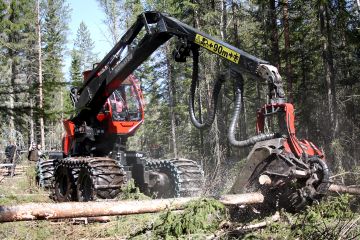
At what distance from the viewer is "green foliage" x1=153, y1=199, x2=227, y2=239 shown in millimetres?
5480

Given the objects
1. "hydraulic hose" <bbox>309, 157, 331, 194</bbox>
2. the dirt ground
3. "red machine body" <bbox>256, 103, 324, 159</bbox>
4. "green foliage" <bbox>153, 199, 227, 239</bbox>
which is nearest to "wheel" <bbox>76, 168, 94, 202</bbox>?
the dirt ground

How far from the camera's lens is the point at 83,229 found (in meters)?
8.10

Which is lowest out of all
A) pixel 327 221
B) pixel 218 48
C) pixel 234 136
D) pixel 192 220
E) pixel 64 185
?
pixel 327 221

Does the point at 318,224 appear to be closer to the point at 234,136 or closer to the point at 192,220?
the point at 192,220

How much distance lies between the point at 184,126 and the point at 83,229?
31609 millimetres

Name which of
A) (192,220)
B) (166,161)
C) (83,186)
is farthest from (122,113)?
(192,220)

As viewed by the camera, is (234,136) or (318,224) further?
(234,136)

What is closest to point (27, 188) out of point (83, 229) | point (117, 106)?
point (117, 106)

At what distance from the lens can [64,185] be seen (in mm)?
11414

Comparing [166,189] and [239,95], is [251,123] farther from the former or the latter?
[239,95]

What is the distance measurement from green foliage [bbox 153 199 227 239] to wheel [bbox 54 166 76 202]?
5.43 m

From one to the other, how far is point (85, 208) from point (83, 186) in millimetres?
5611

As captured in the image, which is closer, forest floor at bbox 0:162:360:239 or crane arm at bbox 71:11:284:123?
forest floor at bbox 0:162:360:239

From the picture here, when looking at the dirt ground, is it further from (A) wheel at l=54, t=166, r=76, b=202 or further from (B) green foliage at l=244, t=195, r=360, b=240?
(B) green foliage at l=244, t=195, r=360, b=240
